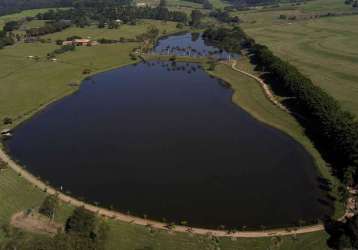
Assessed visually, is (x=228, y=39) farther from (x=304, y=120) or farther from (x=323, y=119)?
(x=323, y=119)

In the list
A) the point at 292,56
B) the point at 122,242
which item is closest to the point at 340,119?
the point at 122,242

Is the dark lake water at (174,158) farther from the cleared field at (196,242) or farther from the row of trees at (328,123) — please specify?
the row of trees at (328,123)

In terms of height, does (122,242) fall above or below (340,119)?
below

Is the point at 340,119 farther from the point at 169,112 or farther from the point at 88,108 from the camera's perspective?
the point at 88,108

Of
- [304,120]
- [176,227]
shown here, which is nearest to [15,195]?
[176,227]

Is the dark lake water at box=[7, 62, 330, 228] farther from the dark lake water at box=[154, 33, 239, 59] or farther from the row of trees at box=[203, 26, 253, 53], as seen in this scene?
the row of trees at box=[203, 26, 253, 53]

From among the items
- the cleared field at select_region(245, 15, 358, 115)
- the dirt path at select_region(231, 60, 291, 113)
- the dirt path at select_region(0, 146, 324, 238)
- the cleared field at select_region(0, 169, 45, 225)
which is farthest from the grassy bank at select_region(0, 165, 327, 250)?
the cleared field at select_region(245, 15, 358, 115)
